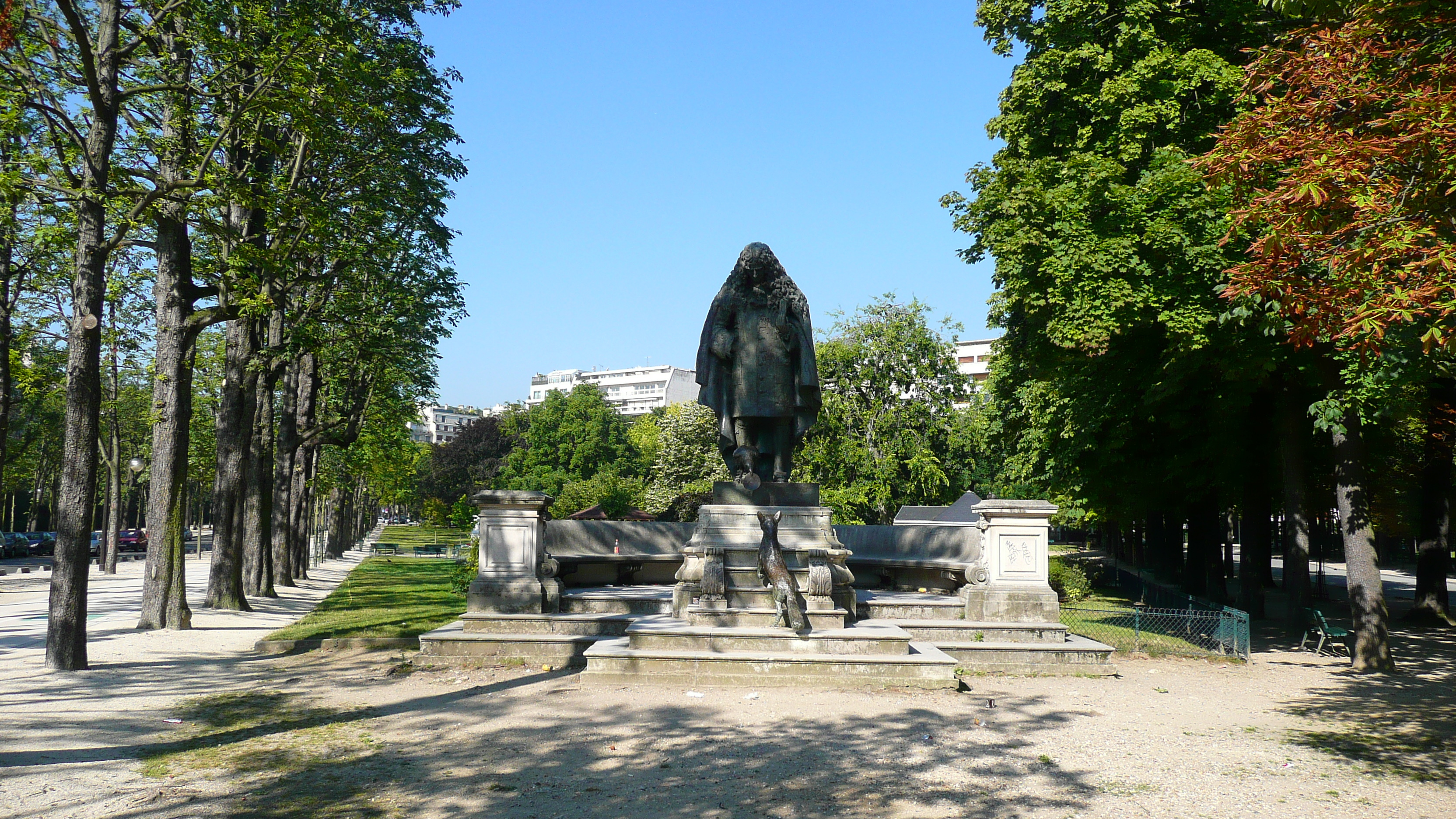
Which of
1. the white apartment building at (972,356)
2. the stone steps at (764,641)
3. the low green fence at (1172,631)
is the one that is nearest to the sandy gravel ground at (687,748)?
the stone steps at (764,641)

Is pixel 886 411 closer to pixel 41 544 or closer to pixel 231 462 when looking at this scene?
pixel 231 462

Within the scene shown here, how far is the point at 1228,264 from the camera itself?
13461 millimetres

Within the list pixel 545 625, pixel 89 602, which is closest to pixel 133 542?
pixel 89 602

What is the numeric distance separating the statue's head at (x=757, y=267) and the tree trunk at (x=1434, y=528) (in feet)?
43.2

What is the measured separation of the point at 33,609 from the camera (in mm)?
19594

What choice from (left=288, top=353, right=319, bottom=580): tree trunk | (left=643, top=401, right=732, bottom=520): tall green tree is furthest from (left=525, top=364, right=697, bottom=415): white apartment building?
(left=288, top=353, right=319, bottom=580): tree trunk

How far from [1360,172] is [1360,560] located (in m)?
8.80

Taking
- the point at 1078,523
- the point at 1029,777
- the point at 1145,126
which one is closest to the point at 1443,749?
the point at 1029,777

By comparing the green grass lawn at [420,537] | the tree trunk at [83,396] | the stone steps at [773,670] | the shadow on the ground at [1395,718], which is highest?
the tree trunk at [83,396]

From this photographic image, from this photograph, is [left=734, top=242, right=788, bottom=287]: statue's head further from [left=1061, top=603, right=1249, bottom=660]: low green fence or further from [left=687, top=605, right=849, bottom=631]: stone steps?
[left=1061, top=603, right=1249, bottom=660]: low green fence

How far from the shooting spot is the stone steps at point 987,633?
1211cm

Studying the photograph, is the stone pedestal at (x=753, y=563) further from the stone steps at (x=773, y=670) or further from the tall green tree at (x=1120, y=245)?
the tall green tree at (x=1120, y=245)

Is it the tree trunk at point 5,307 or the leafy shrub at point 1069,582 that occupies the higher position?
the tree trunk at point 5,307

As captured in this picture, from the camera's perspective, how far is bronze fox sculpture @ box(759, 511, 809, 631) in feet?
34.6
